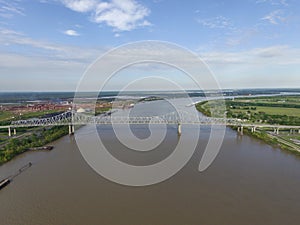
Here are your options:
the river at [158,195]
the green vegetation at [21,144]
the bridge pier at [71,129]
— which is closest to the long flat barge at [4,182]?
the river at [158,195]

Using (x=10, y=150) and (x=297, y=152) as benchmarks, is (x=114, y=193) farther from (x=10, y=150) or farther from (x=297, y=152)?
(x=297, y=152)

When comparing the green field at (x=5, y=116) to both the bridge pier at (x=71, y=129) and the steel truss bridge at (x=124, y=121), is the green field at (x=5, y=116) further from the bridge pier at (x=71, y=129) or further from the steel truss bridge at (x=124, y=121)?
the bridge pier at (x=71, y=129)

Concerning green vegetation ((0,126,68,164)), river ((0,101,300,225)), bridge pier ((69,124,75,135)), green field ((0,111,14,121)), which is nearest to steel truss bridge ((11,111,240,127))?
bridge pier ((69,124,75,135))

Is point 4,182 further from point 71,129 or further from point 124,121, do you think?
point 124,121

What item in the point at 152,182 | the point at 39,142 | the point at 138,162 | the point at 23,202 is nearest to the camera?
the point at 23,202

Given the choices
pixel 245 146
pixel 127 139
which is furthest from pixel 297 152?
pixel 127 139

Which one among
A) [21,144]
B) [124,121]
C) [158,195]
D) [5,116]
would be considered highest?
[124,121]

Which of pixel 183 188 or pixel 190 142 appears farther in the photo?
pixel 190 142

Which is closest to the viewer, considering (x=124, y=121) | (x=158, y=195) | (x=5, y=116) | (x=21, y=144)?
(x=158, y=195)

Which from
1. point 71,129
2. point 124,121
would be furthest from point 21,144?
point 124,121
